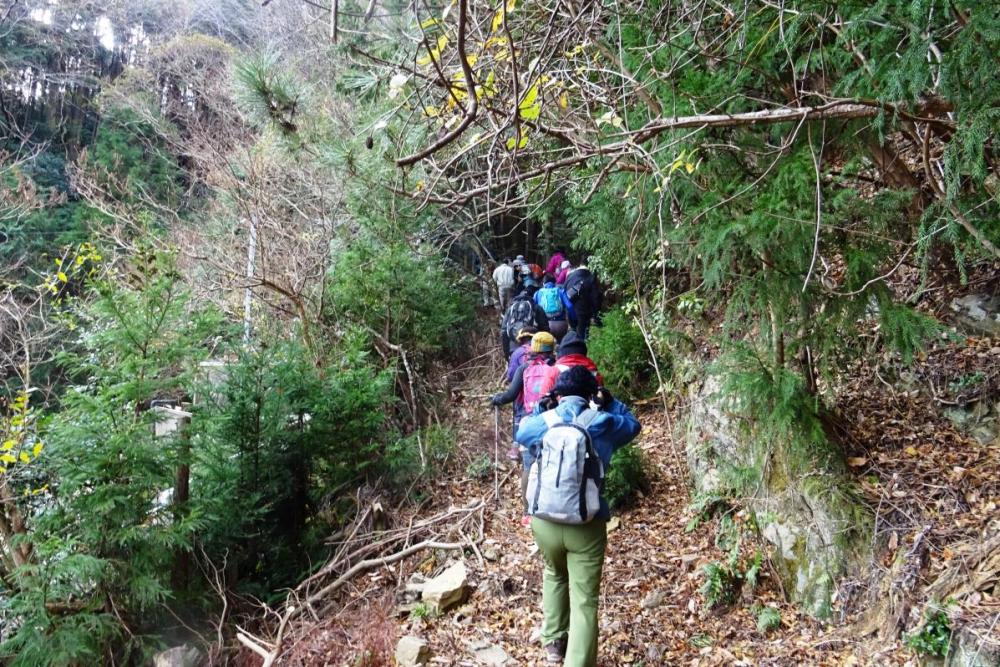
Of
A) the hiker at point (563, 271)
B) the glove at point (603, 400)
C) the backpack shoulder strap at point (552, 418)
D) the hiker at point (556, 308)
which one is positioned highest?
the hiker at point (563, 271)

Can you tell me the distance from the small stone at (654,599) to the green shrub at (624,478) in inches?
48.8

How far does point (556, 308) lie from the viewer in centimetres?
890

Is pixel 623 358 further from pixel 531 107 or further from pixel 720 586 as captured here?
pixel 531 107

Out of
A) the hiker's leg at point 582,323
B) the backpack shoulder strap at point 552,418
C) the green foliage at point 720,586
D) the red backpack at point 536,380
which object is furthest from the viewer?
the hiker's leg at point 582,323

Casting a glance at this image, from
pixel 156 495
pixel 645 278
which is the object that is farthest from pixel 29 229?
pixel 645 278

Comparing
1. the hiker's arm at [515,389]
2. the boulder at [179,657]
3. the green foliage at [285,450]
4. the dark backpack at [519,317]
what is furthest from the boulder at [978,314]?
the boulder at [179,657]

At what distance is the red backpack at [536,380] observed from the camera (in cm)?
559

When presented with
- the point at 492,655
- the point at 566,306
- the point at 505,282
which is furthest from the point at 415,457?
the point at 505,282

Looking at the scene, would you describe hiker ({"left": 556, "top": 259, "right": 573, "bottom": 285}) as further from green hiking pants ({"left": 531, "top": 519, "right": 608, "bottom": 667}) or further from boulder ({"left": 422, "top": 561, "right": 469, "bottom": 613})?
green hiking pants ({"left": 531, "top": 519, "right": 608, "bottom": 667})

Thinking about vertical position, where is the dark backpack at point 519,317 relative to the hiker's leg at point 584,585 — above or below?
above

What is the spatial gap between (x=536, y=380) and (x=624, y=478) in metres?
1.45

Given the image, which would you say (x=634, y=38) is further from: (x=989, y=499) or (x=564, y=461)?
(x=989, y=499)

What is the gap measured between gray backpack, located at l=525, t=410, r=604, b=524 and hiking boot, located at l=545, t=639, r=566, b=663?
97cm

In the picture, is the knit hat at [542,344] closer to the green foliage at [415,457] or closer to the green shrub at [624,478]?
the green shrub at [624,478]
